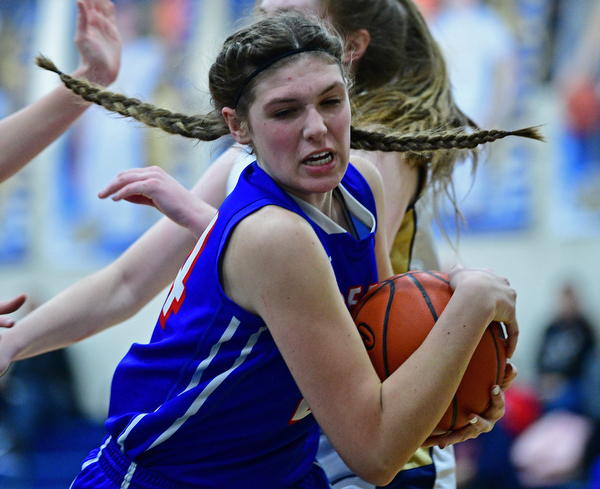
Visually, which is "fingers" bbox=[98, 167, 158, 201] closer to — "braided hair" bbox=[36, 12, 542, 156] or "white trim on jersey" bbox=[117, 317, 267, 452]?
"braided hair" bbox=[36, 12, 542, 156]

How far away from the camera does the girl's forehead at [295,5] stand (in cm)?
227

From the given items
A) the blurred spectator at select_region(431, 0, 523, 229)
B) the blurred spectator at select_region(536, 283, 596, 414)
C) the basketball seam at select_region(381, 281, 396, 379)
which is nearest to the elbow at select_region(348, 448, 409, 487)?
the basketball seam at select_region(381, 281, 396, 379)

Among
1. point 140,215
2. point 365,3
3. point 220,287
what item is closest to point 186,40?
point 140,215

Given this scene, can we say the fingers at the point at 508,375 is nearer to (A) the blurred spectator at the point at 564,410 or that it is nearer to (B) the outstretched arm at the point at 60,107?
(B) the outstretched arm at the point at 60,107

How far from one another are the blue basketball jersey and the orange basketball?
14 centimetres

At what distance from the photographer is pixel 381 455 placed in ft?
5.12

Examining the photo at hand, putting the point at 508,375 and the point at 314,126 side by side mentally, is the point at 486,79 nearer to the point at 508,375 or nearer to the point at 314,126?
the point at 508,375

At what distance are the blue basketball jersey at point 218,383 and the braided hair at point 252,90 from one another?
24cm

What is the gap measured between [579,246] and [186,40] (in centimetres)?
522

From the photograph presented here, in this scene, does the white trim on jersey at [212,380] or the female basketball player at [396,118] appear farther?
the female basketball player at [396,118]

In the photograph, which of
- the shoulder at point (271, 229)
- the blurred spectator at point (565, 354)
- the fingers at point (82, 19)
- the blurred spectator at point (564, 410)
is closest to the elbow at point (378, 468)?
the shoulder at point (271, 229)

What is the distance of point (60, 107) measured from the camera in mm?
2320

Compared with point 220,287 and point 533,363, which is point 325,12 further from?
point 533,363

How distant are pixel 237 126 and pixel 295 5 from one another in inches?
26.6
